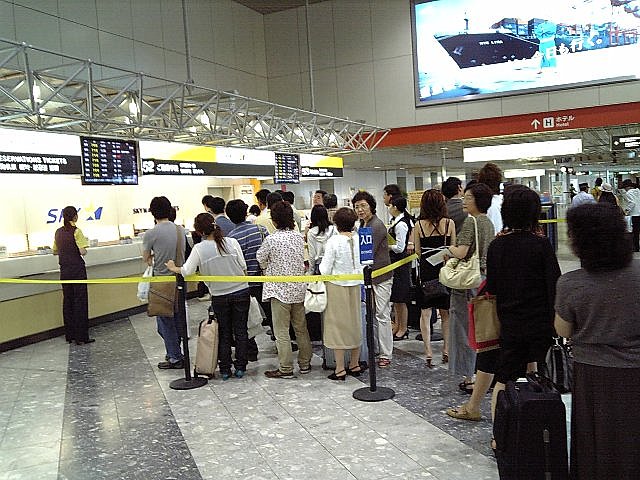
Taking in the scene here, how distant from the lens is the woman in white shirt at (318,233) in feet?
17.0

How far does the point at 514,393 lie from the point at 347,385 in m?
2.30

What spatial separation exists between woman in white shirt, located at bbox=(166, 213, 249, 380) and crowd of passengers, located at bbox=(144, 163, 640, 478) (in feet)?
0.03

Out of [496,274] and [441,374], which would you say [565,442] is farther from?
[441,374]

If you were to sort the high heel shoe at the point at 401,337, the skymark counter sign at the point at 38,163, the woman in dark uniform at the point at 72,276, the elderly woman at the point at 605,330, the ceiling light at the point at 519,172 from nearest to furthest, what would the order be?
the elderly woman at the point at 605,330 → the high heel shoe at the point at 401,337 → the skymark counter sign at the point at 38,163 → the woman in dark uniform at the point at 72,276 → the ceiling light at the point at 519,172

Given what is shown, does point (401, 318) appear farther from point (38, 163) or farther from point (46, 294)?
point (38, 163)

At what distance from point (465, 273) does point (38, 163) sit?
5.60 meters

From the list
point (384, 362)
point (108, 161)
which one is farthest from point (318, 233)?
point (108, 161)

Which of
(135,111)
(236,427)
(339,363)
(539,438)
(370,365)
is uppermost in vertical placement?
(135,111)

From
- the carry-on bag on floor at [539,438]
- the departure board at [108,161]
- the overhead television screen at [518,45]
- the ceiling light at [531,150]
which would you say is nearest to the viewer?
the carry-on bag on floor at [539,438]

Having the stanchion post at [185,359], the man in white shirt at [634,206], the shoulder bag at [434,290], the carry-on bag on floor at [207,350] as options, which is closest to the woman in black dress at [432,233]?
the shoulder bag at [434,290]

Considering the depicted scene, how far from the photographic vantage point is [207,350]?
5.00m

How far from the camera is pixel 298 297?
484cm

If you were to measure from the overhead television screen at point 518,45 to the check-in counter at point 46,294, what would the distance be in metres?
7.26

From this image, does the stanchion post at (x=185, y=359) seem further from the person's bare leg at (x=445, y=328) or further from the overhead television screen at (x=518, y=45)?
the overhead television screen at (x=518, y=45)
